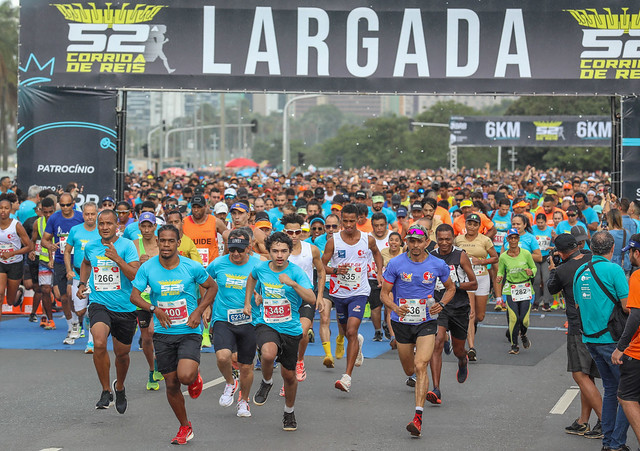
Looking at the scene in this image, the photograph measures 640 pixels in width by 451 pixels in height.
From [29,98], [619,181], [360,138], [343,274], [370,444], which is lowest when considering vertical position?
[370,444]

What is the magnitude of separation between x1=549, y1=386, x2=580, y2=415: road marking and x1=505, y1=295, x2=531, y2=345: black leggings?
2.41m

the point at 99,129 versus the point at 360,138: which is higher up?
the point at 360,138

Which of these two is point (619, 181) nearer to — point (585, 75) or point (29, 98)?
point (585, 75)

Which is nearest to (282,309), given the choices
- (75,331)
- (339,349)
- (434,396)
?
(434,396)

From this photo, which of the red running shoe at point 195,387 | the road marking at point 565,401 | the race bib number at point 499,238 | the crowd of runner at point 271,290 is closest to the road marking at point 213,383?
the crowd of runner at point 271,290

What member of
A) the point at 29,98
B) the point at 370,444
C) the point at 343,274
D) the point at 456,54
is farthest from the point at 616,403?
the point at 29,98

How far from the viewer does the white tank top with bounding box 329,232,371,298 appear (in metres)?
11.1

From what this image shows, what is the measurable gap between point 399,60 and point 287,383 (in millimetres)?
9928

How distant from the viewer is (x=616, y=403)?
8062mm

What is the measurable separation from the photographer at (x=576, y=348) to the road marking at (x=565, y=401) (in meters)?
0.71

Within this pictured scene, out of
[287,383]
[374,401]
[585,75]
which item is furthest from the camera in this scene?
[585,75]

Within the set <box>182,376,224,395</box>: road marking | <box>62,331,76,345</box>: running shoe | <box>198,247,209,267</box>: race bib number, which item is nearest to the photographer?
<box>182,376,224,395</box>: road marking

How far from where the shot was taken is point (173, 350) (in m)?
8.34

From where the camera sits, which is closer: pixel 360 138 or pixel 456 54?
pixel 456 54
